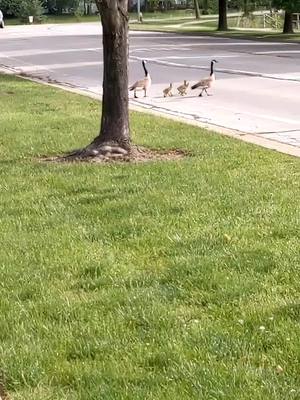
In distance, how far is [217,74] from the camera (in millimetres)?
21344

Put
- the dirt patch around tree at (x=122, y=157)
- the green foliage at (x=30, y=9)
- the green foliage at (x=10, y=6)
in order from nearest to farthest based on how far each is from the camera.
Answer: the dirt patch around tree at (x=122, y=157) < the green foliage at (x=30, y=9) < the green foliage at (x=10, y=6)

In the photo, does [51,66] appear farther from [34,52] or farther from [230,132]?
[230,132]

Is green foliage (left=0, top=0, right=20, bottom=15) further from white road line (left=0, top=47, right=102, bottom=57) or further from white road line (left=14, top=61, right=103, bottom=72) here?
white road line (left=14, top=61, right=103, bottom=72)

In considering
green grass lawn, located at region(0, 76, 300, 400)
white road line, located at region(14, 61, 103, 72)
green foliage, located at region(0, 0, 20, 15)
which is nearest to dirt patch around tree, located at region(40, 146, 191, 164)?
green grass lawn, located at region(0, 76, 300, 400)

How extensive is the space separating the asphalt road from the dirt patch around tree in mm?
1807

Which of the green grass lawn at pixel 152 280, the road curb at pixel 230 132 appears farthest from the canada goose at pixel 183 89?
the green grass lawn at pixel 152 280

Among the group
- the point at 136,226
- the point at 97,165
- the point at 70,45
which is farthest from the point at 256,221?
the point at 70,45

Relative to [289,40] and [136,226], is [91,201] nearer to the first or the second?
[136,226]

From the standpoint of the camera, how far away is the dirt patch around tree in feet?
28.4

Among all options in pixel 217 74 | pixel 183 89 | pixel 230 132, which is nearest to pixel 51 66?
pixel 217 74

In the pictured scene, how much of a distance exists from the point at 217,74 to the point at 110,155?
43.0 feet

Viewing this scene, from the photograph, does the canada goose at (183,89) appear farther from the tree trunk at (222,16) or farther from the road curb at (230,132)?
the tree trunk at (222,16)

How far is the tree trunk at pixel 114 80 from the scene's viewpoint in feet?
28.5

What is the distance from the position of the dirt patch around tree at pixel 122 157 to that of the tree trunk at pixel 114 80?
2.3 inches
